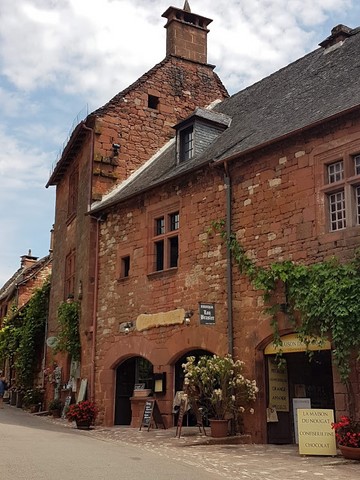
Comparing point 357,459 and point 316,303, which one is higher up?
point 316,303

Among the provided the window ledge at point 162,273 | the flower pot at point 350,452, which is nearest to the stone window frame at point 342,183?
the flower pot at point 350,452

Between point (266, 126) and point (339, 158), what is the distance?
316cm

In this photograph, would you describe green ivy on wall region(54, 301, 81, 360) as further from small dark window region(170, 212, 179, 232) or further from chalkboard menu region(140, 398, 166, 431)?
small dark window region(170, 212, 179, 232)

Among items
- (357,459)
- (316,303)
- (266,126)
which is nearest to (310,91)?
(266,126)

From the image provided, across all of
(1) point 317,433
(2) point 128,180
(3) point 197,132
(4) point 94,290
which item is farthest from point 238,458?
(2) point 128,180

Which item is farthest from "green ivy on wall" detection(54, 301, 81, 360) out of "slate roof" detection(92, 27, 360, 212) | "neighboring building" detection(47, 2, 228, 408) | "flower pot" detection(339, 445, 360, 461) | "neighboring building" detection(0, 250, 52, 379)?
"neighboring building" detection(0, 250, 52, 379)

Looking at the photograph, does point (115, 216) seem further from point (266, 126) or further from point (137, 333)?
point (266, 126)

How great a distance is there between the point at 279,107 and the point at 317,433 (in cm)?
854

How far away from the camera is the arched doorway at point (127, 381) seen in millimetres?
17578

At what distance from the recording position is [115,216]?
18797 mm

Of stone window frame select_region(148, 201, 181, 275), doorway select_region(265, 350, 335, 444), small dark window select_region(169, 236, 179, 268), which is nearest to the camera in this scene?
doorway select_region(265, 350, 335, 444)

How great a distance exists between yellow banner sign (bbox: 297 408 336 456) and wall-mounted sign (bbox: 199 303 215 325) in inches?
141

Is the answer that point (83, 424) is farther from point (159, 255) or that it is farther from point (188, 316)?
point (159, 255)

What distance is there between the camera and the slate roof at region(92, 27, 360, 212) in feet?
45.1
